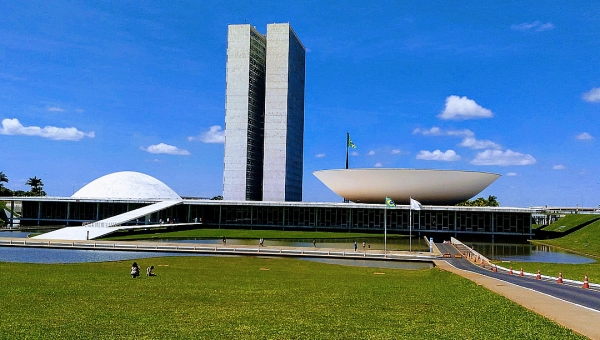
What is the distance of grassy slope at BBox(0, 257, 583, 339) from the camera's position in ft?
39.4

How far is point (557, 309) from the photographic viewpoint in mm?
15680

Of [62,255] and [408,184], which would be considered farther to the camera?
[408,184]

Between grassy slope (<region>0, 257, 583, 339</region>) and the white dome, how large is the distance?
6908 cm

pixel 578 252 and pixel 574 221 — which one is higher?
pixel 574 221

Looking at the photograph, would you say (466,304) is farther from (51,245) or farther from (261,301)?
(51,245)

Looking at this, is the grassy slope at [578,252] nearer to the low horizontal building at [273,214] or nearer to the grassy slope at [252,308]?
the grassy slope at [252,308]

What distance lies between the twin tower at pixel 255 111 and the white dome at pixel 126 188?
13.0m

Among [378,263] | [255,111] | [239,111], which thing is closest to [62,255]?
[378,263]

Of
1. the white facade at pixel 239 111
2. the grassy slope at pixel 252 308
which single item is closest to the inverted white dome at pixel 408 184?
the white facade at pixel 239 111

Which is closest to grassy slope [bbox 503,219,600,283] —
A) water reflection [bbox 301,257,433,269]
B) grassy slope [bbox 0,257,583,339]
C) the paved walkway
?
water reflection [bbox 301,257,433,269]

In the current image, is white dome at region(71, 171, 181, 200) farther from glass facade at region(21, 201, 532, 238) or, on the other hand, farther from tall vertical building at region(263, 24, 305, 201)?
tall vertical building at region(263, 24, 305, 201)

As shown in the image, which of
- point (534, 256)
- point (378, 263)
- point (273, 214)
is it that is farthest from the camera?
point (273, 214)

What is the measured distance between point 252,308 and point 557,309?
9.19 meters

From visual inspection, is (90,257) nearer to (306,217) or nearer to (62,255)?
(62,255)
